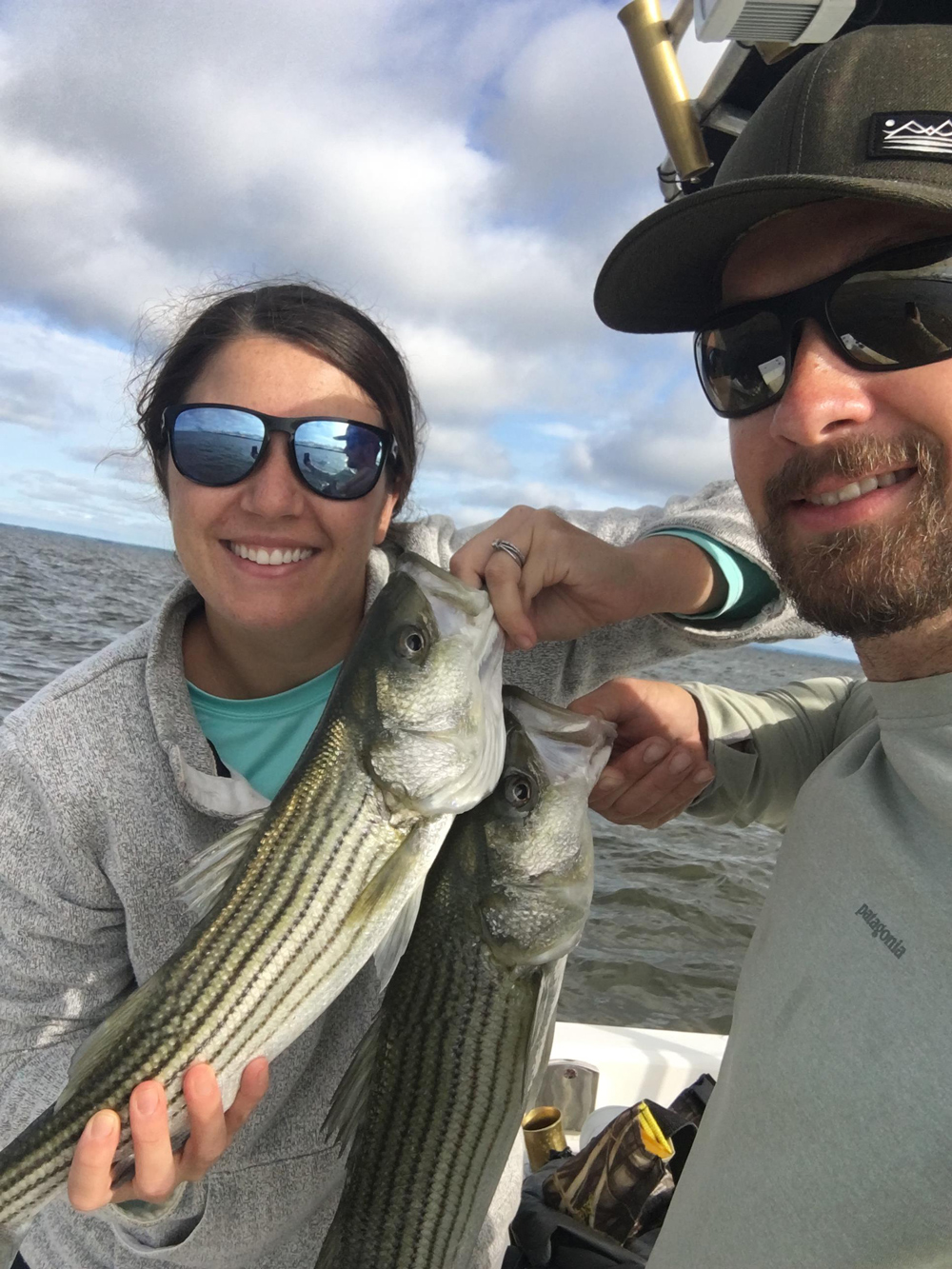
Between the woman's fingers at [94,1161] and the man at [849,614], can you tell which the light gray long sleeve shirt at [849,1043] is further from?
the woman's fingers at [94,1161]

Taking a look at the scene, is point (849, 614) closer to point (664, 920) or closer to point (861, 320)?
point (861, 320)

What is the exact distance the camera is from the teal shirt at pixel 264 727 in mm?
2637

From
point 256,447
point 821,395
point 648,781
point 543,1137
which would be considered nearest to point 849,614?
point 821,395

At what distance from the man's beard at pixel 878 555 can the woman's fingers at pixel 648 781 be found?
637 mm

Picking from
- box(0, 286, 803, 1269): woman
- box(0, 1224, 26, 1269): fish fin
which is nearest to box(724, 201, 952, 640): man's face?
box(0, 286, 803, 1269): woman

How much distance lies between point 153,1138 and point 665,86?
3691 mm

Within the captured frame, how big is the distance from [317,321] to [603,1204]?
129 inches

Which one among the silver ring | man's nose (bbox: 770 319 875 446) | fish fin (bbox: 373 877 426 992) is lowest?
fish fin (bbox: 373 877 426 992)

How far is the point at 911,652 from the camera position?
1887 millimetres

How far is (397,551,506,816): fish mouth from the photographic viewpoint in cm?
195

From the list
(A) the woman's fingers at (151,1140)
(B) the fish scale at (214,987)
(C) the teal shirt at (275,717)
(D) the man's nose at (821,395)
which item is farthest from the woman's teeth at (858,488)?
(A) the woman's fingers at (151,1140)

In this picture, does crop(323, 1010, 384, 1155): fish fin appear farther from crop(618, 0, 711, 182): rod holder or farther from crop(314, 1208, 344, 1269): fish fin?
crop(618, 0, 711, 182): rod holder

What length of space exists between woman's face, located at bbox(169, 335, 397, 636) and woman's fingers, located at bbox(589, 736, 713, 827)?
1.05 m

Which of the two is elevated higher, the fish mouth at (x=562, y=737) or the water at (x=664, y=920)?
the fish mouth at (x=562, y=737)
